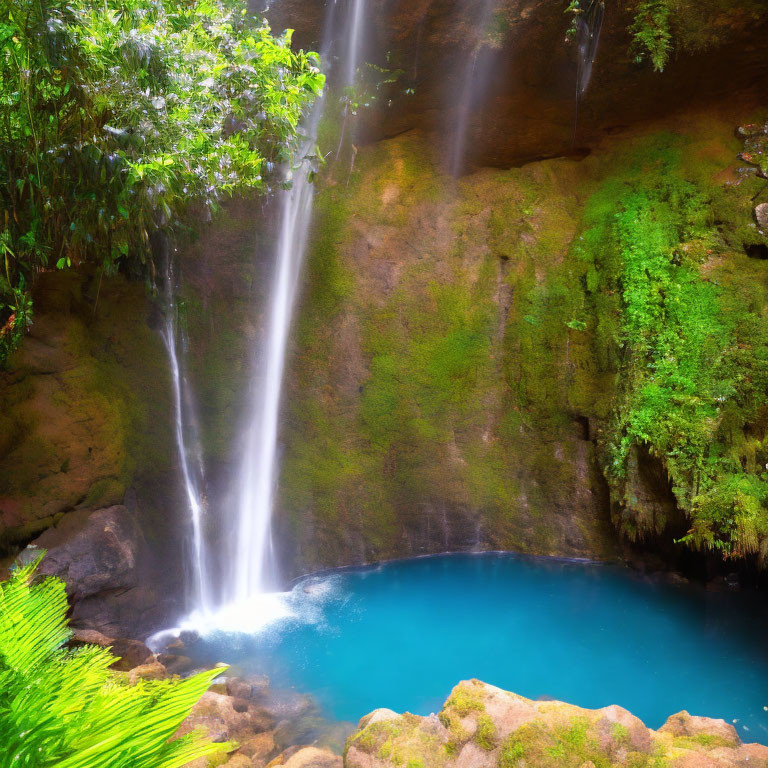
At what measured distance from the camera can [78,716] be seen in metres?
1.48

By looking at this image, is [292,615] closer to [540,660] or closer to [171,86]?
[540,660]

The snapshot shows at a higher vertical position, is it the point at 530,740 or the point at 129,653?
the point at 530,740

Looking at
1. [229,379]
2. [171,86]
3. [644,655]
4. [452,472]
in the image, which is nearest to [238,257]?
[229,379]

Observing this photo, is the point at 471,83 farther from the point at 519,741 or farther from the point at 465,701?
the point at 519,741

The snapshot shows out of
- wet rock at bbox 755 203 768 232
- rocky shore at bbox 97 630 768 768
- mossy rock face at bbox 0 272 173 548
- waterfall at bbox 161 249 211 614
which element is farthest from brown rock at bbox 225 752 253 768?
wet rock at bbox 755 203 768 232

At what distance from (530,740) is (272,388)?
578 cm

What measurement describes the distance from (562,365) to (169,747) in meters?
7.48

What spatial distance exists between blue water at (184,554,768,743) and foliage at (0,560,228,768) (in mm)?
3986

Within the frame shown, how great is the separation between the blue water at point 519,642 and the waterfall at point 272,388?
0.72 m

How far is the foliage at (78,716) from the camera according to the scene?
1350 millimetres

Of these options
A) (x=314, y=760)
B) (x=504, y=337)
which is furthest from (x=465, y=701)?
(x=504, y=337)

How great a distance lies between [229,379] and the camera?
25.7 ft

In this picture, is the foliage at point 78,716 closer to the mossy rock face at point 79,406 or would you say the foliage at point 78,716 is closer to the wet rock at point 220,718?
the wet rock at point 220,718

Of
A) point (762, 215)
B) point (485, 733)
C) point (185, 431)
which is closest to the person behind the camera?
point (485, 733)
